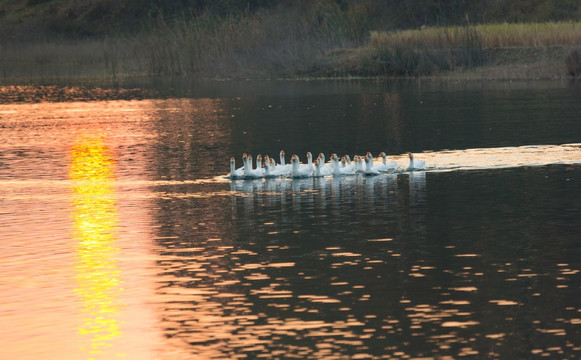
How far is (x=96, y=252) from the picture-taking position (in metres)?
21.5

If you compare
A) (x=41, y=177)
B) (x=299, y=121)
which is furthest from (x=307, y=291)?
(x=299, y=121)

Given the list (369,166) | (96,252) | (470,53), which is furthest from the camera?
(470,53)

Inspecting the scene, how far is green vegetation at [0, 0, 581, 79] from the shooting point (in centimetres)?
6931

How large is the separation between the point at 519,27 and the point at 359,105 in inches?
781

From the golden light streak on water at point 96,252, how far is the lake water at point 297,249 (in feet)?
0.17

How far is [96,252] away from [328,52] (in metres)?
56.6

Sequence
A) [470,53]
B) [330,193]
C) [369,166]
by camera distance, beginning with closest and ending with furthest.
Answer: [330,193] < [369,166] < [470,53]

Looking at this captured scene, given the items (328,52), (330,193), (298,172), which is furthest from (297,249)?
(328,52)

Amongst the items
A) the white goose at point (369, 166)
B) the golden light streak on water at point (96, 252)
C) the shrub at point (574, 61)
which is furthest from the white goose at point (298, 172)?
the shrub at point (574, 61)

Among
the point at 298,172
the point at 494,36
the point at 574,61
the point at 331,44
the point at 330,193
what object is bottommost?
the point at 330,193

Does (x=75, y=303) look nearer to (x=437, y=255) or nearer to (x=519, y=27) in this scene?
Result: (x=437, y=255)

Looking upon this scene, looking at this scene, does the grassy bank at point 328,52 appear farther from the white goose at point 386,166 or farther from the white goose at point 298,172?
the white goose at point 298,172

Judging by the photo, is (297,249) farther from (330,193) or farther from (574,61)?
(574,61)

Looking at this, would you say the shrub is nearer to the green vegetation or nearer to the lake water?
the green vegetation
